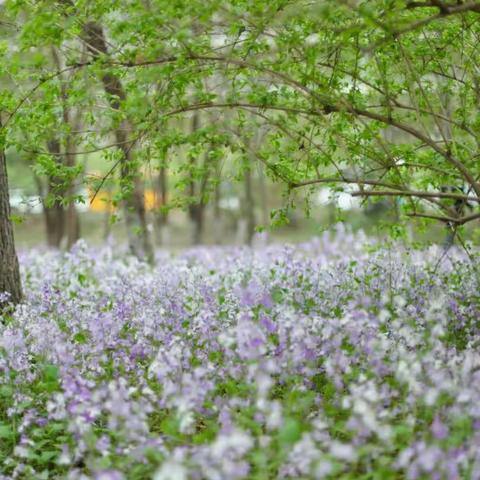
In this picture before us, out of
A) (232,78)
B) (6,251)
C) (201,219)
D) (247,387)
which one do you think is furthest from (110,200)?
(201,219)

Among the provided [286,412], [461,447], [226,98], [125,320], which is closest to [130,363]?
[125,320]

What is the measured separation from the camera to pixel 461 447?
3.67m

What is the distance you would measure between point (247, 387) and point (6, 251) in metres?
4.60

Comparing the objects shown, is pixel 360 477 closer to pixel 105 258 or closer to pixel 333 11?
pixel 333 11

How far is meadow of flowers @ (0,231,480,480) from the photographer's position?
3791 mm

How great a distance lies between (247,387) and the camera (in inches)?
184

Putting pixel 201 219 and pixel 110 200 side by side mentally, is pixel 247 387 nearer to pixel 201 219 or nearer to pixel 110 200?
pixel 110 200

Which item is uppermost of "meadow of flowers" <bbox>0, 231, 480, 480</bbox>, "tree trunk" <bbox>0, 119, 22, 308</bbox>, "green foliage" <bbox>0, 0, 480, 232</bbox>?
"green foliage" <bbox>0, 0, 480, 232</bbox>

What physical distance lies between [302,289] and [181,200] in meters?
1.69

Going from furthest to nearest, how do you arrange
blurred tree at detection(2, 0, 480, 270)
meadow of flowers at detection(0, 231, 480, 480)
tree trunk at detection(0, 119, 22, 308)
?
1. tree trunk at detection(0, 119, 22, 308)
2. blurred tree at detection(2, 0, 480, 270)
3. meadow of flowers at detection(0, 231, 480, 480)

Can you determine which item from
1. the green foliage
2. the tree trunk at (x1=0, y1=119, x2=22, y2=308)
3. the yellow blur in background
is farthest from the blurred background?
the green foliage

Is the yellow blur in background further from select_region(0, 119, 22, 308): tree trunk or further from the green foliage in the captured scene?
select_region(0, 119, 22, 308): tree trunk

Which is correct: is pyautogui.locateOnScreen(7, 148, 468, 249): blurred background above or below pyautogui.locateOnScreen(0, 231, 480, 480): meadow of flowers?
above

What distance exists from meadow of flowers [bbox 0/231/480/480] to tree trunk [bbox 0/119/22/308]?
2.28ft
